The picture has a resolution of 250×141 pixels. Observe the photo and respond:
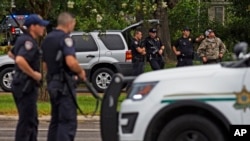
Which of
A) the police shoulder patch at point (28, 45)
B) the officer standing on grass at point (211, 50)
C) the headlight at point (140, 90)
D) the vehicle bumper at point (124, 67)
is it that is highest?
the police shoulder patch at point (28, 45)

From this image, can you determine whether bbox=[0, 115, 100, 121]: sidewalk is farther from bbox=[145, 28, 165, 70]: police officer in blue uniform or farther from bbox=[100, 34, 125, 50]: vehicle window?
bbox=[100, 34, 125, 50]: vehicle window

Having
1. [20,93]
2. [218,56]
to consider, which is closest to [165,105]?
[20,93]

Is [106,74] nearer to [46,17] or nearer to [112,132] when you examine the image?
[46,17]

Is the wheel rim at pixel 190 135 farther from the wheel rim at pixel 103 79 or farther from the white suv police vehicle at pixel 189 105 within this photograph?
the wheel rim at pixel 103 79

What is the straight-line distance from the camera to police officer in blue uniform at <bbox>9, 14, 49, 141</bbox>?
8812mm

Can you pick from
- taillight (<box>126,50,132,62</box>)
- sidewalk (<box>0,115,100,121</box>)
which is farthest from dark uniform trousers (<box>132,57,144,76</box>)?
sidewalk (<box>0,115,100,121</box>)

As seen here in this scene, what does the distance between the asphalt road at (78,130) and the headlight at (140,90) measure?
3.52m

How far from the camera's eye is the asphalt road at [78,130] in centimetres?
1155

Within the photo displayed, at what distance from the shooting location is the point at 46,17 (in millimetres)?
16234

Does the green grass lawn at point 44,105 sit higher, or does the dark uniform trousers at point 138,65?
the dark uniform trousers at point 138,65

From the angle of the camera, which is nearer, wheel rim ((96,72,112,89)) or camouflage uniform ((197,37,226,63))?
camouflage uniform ((197,37,226,63))

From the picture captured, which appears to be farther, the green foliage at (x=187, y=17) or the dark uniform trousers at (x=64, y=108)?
the green foliage at (x=187, y=17)

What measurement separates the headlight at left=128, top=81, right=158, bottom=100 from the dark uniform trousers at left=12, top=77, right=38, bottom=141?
1564 millimetres

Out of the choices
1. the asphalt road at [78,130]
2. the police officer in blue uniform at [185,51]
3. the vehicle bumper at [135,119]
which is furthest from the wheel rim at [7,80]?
the vehicle bumper at [135,119]
